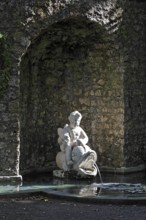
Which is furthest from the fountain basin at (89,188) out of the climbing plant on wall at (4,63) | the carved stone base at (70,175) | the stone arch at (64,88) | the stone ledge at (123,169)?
the climbing plant on wall at (4,63)

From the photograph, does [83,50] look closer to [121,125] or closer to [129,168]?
[121,125]

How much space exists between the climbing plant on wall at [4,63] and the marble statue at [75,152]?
1.48 m

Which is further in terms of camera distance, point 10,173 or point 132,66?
point 132,66

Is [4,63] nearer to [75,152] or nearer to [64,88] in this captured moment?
[75,152]

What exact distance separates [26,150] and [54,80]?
65.6 inches

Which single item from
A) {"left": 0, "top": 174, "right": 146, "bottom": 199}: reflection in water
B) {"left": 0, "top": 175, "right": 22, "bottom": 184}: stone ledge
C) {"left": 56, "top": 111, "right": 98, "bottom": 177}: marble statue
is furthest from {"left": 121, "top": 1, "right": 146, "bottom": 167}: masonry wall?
{"left": 0, "top": 175, "right": 22, "bottom": 184}: stone ledge

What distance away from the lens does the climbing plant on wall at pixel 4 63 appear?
10.5 metres

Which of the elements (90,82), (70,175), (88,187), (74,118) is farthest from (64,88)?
(88,187)

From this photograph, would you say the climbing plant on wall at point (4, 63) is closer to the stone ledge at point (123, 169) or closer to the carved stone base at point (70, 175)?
the carved stone base at point (70, 175)

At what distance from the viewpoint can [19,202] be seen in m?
9.19

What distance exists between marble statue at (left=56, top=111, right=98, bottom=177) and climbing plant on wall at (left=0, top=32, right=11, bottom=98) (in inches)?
58.2

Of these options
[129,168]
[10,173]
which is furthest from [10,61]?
[129,168]

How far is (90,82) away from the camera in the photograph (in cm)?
1259

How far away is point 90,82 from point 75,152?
2.07 m
